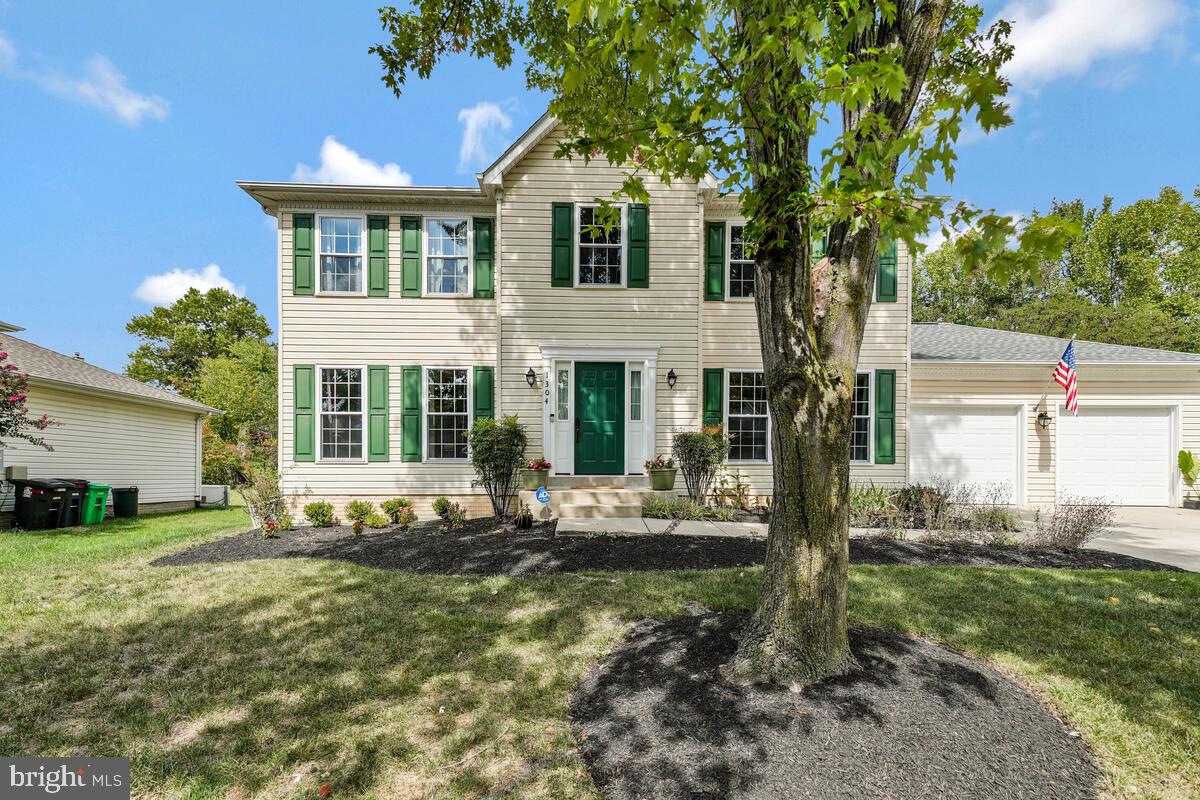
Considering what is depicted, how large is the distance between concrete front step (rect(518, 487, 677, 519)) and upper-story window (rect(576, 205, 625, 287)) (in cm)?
367

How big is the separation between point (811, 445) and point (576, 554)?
3.79 meters

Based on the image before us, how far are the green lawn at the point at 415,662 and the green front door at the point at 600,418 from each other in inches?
159

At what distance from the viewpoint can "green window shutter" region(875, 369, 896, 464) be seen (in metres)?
9.47

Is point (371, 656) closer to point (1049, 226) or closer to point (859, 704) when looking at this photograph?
point (859, 704)

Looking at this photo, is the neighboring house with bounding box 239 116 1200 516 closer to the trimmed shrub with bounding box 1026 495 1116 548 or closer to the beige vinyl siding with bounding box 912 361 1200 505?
the beige vinyl siding with bounding box 912 361 1200 505

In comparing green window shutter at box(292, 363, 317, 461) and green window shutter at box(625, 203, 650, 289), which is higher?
green window shutter at box(625, 203, 650, 289)

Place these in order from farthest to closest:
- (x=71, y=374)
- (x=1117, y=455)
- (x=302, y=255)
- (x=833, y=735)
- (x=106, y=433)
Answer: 1. (x=106, y=433)
2. (x=71, y=374)
3. (x=1117, y=455)
4. (x=302, y=255)
5. (x=833, y=735)

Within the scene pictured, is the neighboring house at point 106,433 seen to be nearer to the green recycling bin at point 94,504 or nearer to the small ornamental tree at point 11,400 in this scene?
the green recycling bin at point 94,504

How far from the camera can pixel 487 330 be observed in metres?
9.36

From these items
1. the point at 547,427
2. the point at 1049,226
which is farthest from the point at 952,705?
the point at 547,427

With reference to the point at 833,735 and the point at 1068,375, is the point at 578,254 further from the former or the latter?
the point at 1068,375

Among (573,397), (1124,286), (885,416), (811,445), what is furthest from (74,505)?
(1124,286)

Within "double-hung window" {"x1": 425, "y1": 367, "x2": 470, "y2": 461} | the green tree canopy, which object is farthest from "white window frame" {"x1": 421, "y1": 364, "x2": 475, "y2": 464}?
the green tree canopy

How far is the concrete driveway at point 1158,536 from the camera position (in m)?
6.34
